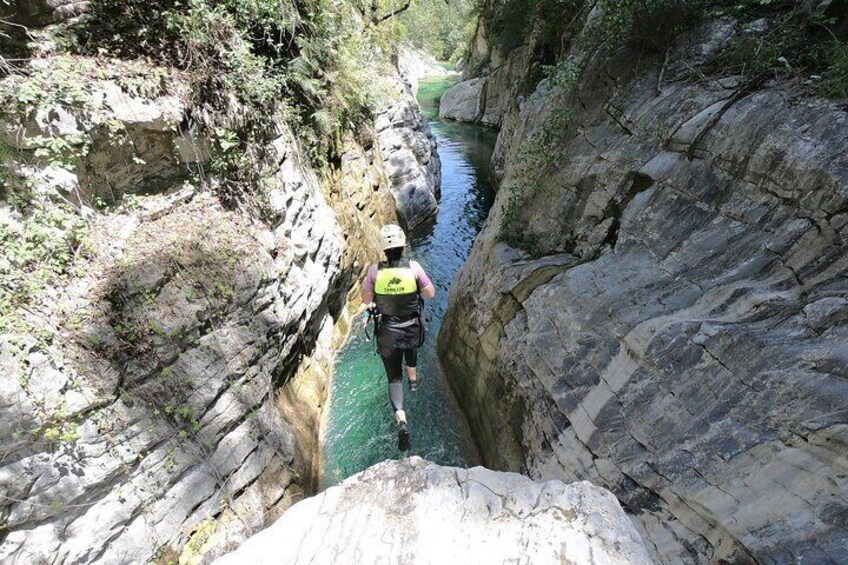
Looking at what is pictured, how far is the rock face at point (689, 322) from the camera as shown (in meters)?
2.82

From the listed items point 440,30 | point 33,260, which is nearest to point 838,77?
point 33,260

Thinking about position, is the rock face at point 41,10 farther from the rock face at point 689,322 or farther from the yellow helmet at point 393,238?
the rock face at point 689,322

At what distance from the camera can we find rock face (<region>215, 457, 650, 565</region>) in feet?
7.89

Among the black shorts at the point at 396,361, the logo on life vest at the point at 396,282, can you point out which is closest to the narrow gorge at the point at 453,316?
the black shorts at the point at 396,361

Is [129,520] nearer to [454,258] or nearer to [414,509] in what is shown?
[414,509]

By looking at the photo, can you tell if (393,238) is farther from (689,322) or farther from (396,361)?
(689,322)

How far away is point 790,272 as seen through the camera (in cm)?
339

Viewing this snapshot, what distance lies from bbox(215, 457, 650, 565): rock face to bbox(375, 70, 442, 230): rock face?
37.6ft

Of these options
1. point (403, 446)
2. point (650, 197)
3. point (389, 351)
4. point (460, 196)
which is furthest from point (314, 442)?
point (460, 196)

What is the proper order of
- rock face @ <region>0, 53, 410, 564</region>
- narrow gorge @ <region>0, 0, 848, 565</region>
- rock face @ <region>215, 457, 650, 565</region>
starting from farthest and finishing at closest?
rock face @ <region>0, 53, 410, 564</region>, narrow gorge @ <region>0, 0, 848, 565</region>, rock face @ <region>215, 457, 650, 565</region>

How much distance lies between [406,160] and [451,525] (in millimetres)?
13451

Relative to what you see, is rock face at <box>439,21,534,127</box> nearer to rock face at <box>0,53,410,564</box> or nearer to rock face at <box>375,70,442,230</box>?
rock face at <box>375,70,442,230</box>

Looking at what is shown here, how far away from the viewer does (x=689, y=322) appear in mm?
3721

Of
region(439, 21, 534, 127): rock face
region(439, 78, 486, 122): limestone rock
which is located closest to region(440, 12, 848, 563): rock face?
region(439, 21, 534, 127): rock face
